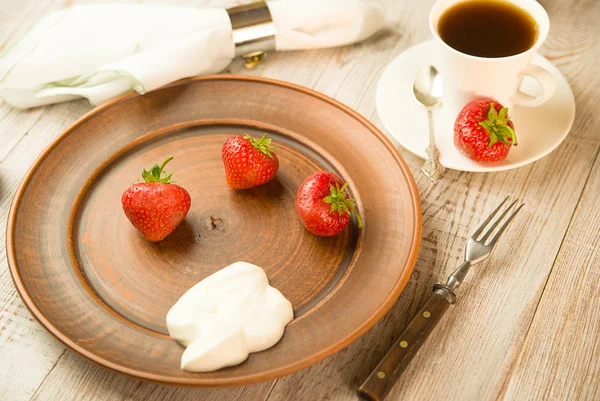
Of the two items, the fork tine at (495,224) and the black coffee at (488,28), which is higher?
the black coffee at (488,28)

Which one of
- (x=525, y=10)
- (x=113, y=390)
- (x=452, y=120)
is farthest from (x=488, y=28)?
(x=113, y=390)

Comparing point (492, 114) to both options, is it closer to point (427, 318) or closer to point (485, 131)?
point (485, 131)

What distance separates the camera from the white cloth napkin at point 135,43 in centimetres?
136

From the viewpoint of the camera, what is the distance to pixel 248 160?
114 cm

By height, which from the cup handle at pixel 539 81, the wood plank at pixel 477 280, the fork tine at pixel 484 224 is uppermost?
the cup handle at pixel 539 81

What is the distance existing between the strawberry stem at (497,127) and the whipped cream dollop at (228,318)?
1.63ft

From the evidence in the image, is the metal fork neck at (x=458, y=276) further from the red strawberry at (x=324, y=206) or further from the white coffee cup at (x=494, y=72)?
the white coffee cup at (x=494, y=72)

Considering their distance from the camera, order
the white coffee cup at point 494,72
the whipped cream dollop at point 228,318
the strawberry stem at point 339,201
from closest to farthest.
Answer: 1. the whipped cream dollop at point 228,318
2. the strawberry stem at point 339,201
3. the white coffee cup at point 494,72

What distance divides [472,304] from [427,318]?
0.44 feet

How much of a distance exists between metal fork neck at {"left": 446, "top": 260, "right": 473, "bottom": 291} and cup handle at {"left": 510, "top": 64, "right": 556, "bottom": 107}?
1.24 feet

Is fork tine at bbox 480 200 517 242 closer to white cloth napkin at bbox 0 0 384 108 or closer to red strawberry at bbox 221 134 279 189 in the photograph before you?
red strawberry at bbox 221 134 279 189

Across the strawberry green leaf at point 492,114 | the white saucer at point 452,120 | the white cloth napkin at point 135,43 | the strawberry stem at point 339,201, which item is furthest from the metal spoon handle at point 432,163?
the white cloth napkin at point 135,43

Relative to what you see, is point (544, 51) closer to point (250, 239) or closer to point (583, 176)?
point (583, 176)

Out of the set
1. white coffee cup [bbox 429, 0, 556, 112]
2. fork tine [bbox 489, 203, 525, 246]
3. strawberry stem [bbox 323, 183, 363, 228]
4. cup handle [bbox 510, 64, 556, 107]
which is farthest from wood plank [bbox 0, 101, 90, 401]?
cup handle [bbox 510, 64, 556, 107]
